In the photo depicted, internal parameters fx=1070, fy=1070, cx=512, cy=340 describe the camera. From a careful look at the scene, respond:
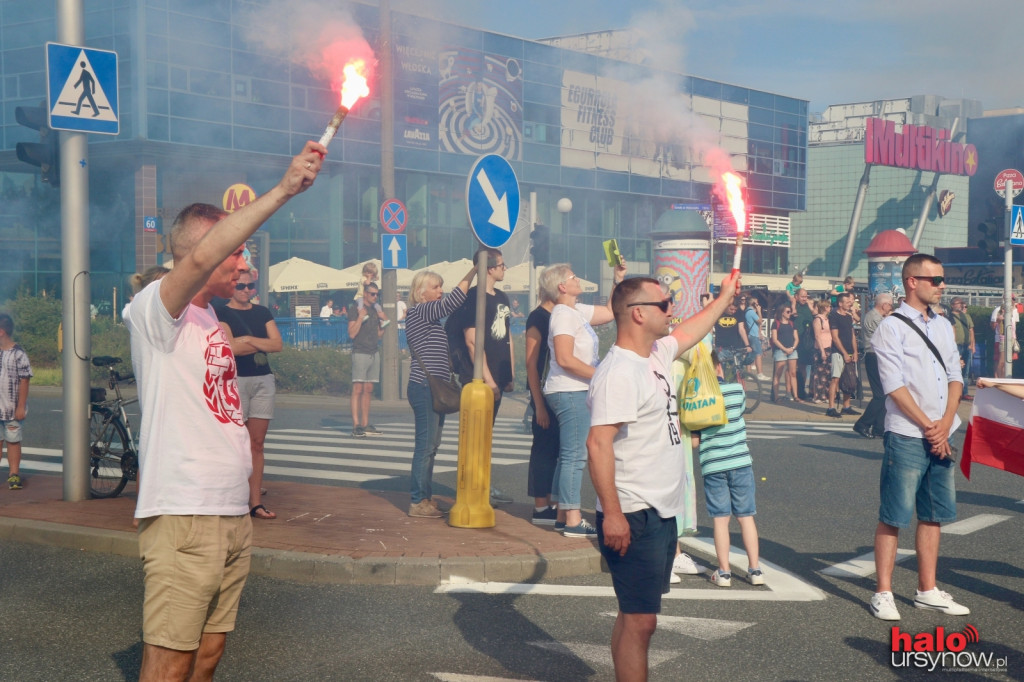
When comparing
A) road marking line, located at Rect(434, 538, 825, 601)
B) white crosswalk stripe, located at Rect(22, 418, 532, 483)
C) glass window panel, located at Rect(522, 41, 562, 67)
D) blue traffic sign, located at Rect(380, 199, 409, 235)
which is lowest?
white crosswalk stripe, located at Rect(22, 418, 532, 483)

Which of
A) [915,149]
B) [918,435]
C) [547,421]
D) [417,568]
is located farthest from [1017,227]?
[915,149]

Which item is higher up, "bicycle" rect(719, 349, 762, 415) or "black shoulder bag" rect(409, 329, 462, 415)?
"black shoulder bag" rect(409, 329, 462, 415)

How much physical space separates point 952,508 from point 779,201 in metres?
52.3

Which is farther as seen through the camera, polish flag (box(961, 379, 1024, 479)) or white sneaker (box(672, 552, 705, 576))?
white sneaker (box(672, 552, 705, 576))

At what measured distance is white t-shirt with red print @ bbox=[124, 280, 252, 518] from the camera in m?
3.28

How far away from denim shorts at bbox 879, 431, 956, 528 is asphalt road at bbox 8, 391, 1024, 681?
0.51m

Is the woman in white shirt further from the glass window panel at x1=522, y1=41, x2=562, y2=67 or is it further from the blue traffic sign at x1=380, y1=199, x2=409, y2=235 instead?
the glass window panel at x1=522, y1=41, x2=562, y2=67

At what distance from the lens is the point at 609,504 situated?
12.4 feet

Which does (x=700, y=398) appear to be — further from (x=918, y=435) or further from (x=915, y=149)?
(x=915, y=149)

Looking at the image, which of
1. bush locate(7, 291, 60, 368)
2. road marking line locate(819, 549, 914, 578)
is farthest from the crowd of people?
bush locate(7, 291, 60, 368)

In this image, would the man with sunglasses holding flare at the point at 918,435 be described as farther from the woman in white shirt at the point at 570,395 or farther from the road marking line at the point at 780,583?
the woman in white shirt at the point at 570,395

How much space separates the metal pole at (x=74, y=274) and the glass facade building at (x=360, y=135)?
1252cm

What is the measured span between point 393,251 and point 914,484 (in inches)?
488

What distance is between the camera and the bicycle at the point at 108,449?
27.3 feet
